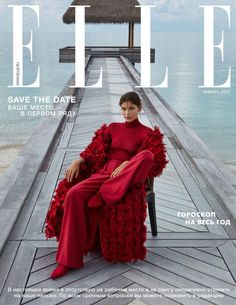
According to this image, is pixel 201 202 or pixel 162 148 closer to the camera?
pixel 162 148

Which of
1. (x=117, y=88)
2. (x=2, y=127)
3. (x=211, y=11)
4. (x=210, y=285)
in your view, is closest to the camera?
(x=210, y=285)

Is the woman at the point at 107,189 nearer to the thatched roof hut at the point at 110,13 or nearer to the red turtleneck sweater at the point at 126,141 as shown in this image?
the red turtleneck sweater at the point at 126,141

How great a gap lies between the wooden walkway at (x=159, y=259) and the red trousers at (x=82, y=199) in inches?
3.8

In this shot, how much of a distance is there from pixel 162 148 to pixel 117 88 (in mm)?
6087

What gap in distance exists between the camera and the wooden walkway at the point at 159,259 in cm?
235

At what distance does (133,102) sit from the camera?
8.67 feet

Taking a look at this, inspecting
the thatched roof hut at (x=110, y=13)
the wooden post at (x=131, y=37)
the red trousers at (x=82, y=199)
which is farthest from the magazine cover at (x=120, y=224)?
the thatched roof hut at (x=110, y=13)

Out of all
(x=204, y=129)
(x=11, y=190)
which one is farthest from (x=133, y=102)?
(x=204, y=129)

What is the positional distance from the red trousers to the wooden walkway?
97 millimetres

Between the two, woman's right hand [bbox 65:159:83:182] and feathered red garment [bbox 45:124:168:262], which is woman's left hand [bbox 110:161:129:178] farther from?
woman's right hand [bbox 65:159:83:182]

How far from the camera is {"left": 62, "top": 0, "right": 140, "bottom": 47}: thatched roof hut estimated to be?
19500 mm

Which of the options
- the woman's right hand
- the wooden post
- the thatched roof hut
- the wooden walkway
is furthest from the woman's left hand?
the thatched roof hut

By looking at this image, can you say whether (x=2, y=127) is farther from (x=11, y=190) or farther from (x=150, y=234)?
(x=150, y=234)

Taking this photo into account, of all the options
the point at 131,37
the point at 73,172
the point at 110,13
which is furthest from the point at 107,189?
the point at 110,13
